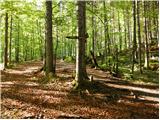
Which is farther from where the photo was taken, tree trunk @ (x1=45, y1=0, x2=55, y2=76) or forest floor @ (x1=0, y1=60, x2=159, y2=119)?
tree trunk @ (x1=45, y1=0, x2=55, y2=76)

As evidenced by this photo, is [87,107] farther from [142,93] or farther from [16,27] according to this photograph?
[16,27]

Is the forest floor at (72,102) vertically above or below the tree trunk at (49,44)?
below

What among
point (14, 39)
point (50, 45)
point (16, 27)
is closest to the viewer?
point (50, 45)

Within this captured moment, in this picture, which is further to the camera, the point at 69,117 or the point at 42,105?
the point at 42,105

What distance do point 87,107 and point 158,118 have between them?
2797 millimetres

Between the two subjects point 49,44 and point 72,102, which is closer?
point 72,102

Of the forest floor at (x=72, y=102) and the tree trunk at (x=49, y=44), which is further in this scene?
the tree trunk at (x=49, y=44)

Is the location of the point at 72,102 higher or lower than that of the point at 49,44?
lower

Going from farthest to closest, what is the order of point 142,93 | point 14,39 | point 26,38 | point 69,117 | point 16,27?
1. point 26,38
2. point 14,39
3. point 16,27
4. point 142,93
5. point 69,117

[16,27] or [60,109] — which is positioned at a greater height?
[16,27]

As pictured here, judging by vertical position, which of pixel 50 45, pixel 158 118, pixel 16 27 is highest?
pixel 16 27

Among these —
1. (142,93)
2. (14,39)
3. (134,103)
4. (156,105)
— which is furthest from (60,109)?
(14,39)

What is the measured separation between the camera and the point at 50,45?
18.0 meters

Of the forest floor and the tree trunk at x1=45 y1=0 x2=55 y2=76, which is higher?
the tree trunk at x1=45 y1=0 x2=55 y2=76
